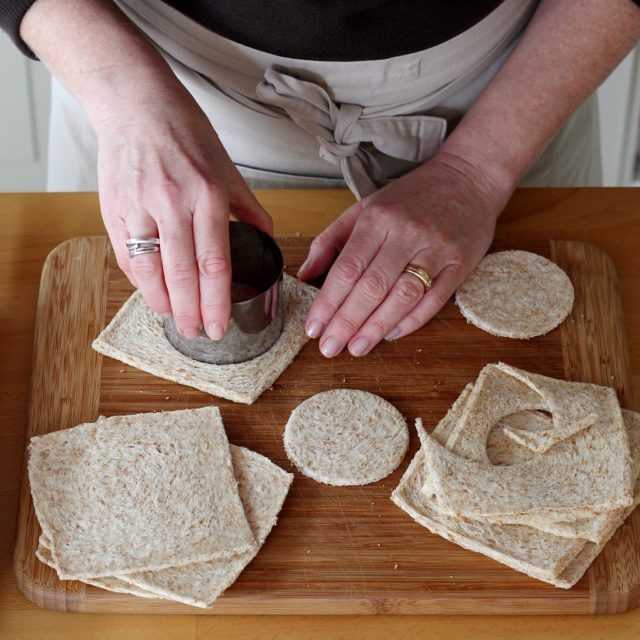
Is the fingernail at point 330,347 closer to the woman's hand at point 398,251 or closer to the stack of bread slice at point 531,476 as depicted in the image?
the woman's hand at point 398,251

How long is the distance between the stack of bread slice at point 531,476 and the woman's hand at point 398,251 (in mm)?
235

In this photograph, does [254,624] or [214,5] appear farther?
[214,5]

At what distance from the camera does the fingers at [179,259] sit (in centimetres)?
178

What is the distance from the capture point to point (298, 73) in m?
2.17

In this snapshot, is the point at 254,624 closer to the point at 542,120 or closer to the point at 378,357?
the point at 378,357

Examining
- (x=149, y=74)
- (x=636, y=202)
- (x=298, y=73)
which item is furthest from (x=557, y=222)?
(x=149, y=74)

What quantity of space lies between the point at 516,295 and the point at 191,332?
74 centimetres

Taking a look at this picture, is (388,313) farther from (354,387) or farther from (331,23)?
(331,23)

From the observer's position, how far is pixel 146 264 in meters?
1.79

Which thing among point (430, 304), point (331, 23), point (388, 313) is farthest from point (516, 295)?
point (331, 23)

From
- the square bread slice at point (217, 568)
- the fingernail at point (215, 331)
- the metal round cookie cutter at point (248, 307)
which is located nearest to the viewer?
the square bread slice at point (217, 568)

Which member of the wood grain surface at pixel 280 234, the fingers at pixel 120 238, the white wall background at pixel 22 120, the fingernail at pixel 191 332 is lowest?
the white wall background at pixel 22 120

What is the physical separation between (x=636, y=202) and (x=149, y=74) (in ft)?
3.99

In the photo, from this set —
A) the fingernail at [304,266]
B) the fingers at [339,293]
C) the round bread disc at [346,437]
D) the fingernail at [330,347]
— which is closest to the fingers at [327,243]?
the fingernail at [304,266]
